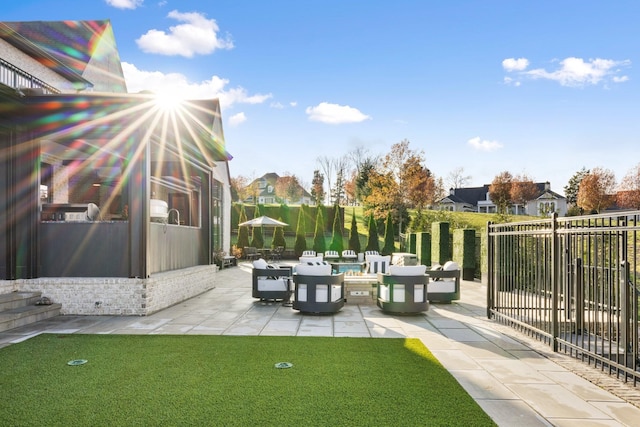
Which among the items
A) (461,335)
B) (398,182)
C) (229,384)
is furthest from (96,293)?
(398,182)

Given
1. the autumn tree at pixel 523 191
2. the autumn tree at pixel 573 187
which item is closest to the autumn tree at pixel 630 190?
the autumn tree at pixel 573 187

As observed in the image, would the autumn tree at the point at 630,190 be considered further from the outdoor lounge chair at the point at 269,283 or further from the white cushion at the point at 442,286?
the outdoor lounge chair at the point at 269,283

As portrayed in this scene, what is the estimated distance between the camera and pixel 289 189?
Result: 191ft

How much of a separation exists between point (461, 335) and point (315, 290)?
111 inches

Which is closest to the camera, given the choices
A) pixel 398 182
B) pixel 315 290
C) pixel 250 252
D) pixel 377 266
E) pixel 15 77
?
pixel 315 290

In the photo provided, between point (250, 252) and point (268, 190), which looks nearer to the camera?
point (250, 252)

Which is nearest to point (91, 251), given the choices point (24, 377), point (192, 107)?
point (24, 377)

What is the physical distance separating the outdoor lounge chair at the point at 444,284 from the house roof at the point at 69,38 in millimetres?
13769

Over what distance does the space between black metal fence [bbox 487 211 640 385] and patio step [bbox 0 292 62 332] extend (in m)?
8.22

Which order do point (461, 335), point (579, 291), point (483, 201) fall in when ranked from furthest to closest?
point (483, 201) → point (461, 335) → point (579, 291)

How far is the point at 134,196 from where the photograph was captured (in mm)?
7969

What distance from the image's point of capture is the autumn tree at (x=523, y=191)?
5325 centimetres

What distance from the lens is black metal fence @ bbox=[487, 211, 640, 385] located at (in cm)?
428

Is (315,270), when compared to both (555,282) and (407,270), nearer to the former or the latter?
(407,270)
